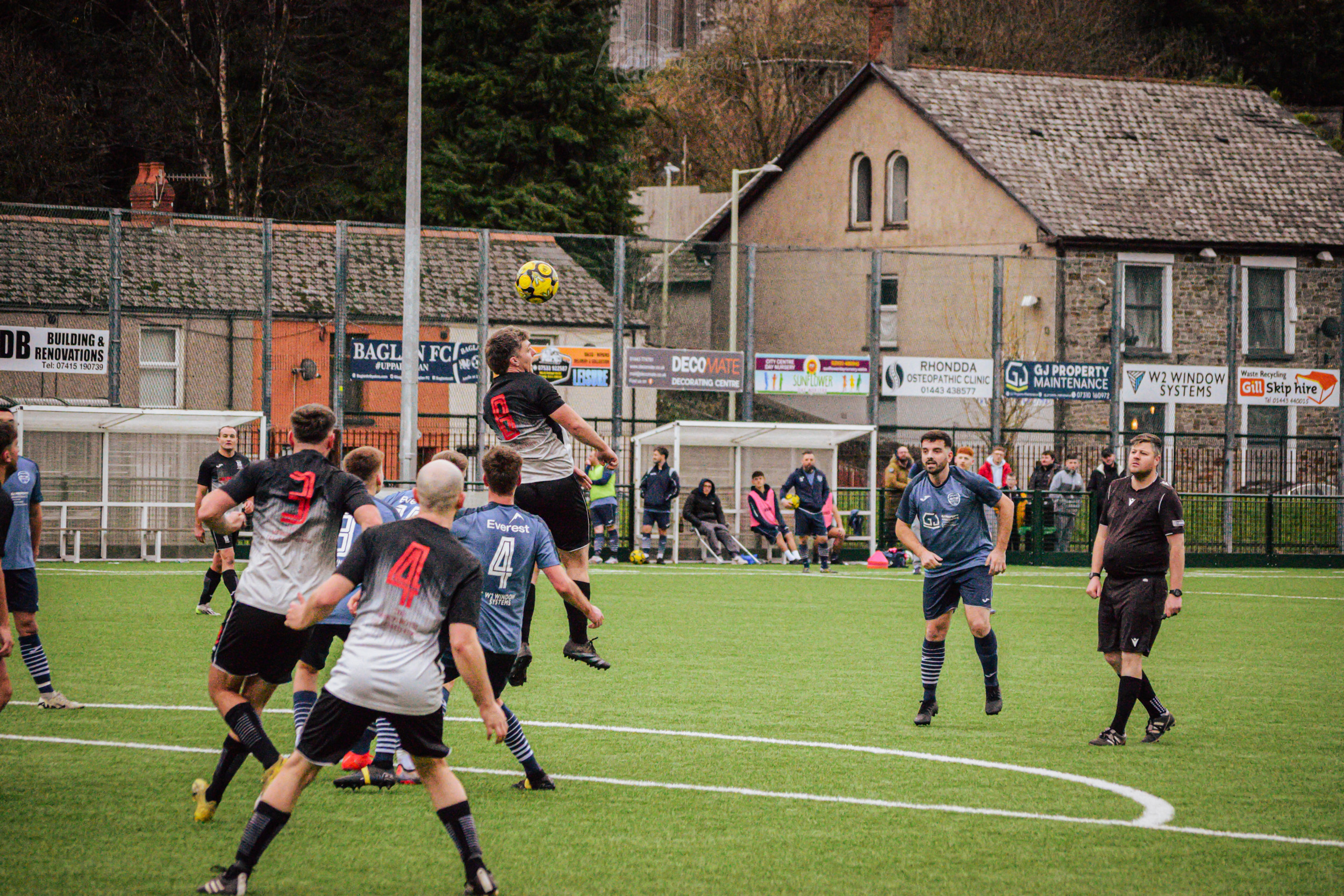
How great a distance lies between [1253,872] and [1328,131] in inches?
1923

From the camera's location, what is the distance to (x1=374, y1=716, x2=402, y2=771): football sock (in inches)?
316

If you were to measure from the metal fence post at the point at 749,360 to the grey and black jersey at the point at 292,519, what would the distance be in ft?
67.0

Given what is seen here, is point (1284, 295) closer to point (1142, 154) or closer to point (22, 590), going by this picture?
point (1142, 154)

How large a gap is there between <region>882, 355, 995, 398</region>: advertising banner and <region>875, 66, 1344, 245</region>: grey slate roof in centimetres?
925

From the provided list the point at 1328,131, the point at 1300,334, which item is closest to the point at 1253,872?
the point at 1300,334

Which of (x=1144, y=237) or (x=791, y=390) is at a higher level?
(x=1144, y=237)

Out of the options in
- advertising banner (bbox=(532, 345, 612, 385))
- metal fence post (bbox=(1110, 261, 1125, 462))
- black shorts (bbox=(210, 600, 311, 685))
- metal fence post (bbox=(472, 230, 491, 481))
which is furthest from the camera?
metal fence post (bbox=(1110, 261, 1125, 462))

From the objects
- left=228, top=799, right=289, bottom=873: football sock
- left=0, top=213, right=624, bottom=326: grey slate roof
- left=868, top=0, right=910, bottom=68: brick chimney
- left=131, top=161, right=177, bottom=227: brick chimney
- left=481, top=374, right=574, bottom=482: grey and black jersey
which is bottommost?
left=228, top=799, right=289, bottom=873: football sock

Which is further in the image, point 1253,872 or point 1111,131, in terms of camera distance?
point 1111,131

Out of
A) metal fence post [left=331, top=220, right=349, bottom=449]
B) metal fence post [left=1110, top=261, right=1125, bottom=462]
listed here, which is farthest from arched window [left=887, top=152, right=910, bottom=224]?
metal fence post [left=331, top=220, right=349, bottom=449]

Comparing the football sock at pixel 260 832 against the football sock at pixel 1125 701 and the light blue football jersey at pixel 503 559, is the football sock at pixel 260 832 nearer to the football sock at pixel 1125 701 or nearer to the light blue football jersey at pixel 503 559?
the light blue football jersey at pixel 503 559

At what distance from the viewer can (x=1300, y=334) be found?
3544cm

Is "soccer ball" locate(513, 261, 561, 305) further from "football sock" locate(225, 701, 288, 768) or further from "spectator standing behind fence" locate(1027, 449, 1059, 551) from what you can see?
"spectator standing behind fence" locate(1027, 449, 1059, 551)

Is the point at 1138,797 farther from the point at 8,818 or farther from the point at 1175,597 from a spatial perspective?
the point at 8,818
